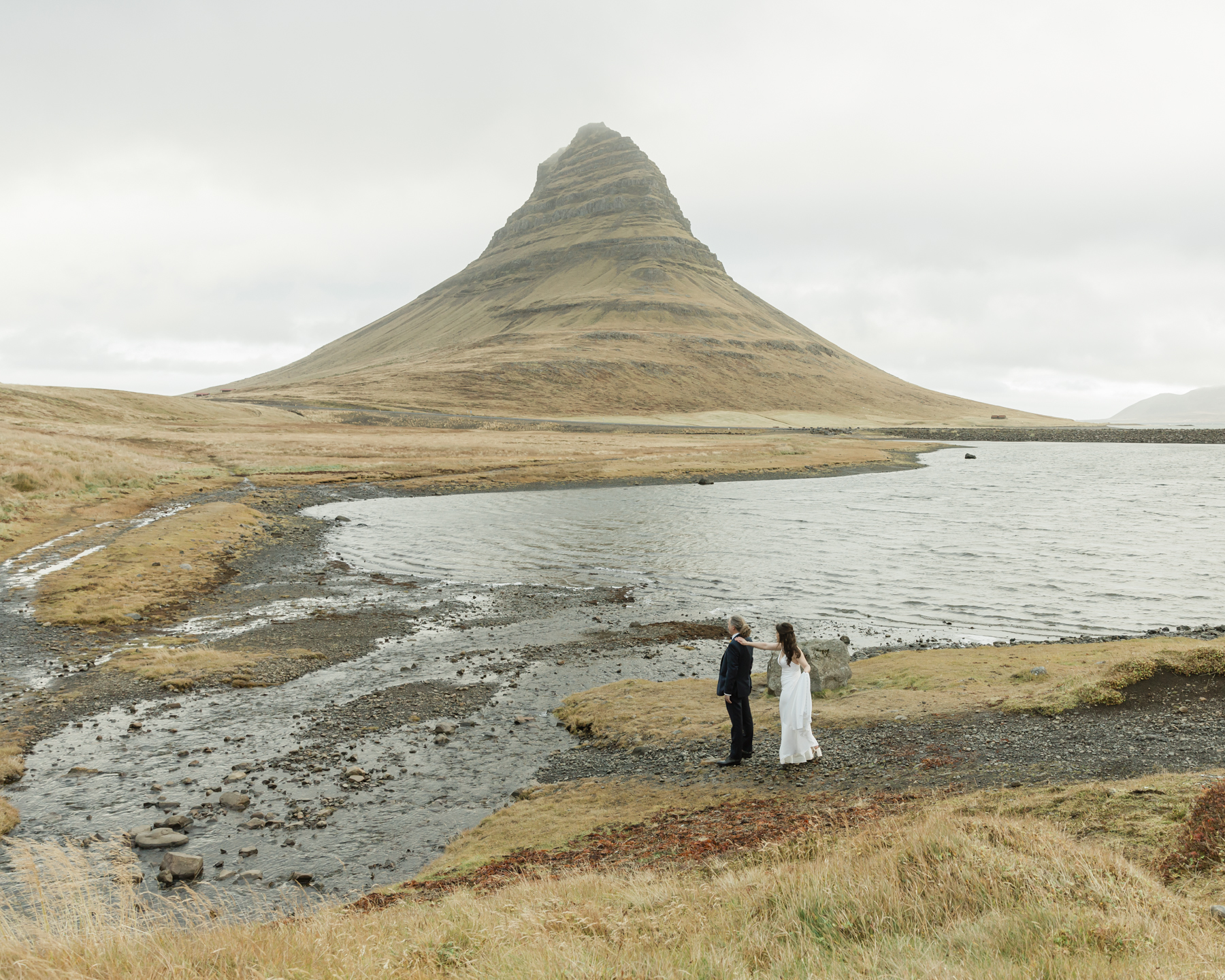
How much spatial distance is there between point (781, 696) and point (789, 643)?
930mm

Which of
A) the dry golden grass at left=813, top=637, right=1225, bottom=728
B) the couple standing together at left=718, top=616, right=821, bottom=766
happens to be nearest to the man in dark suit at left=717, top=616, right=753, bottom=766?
the couple standing together at left=718, top=616, right=821, bottom=766

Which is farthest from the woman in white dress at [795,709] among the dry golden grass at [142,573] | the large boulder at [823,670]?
the dry golden grass at [142,573]

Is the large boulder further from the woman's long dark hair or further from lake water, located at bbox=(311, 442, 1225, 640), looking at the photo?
lake water, located at bbox=(311, 442, 1225, 640)

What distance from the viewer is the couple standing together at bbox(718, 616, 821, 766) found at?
1298 cm

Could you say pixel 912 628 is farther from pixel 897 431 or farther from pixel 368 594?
pixel 897 431

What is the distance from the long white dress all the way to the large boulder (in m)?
4.04

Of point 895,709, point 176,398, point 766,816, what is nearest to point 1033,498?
point 895,709

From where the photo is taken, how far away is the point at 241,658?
19875mm

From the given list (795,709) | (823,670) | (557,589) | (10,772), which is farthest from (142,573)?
(795,709)

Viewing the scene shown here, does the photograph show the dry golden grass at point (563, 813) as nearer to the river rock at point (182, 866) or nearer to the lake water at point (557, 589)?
the lake water at point (557, 589)

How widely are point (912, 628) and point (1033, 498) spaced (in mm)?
42180

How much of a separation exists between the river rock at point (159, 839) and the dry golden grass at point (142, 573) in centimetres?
1422

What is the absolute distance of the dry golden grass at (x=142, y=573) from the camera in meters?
23.6

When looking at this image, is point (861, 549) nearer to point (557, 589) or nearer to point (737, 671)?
point (557, 589)
